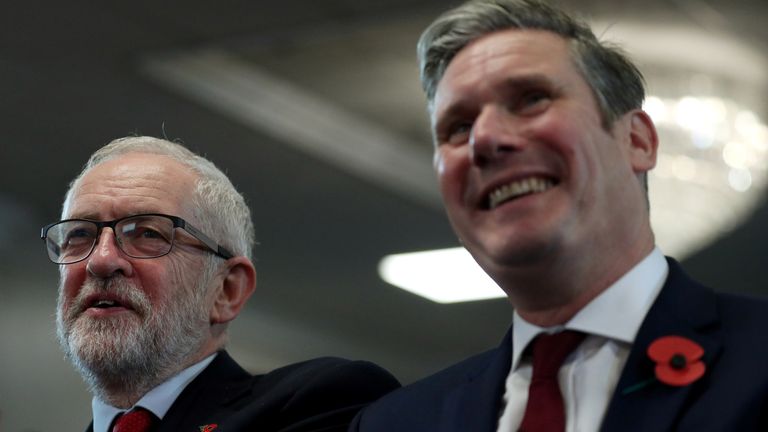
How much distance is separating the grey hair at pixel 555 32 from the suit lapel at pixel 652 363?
1.01 feet

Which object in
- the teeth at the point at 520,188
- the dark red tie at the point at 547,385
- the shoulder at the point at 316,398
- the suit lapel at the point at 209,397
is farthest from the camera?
the suit lapel at the point at 209,397

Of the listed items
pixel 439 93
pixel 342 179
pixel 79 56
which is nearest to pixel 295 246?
pixel 342 179

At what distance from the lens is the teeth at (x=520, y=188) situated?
184 cm

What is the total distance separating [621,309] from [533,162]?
26 centimetres

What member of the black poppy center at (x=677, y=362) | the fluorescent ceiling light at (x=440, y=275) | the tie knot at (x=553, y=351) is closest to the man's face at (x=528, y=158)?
the tie knot at (x=553, y=351)

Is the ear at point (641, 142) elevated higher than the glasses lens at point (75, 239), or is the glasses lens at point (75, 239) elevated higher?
the ear at point (641, 142)

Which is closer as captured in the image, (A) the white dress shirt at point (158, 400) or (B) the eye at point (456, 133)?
(B) the eye at point (456, 133)

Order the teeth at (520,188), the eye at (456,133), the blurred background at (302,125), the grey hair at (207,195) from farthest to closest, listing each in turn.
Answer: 1. the blurred background at (302,125)
2. the grey hair at (207,195)
3. the eye at (456,133)
4. the teeth at (520,188)

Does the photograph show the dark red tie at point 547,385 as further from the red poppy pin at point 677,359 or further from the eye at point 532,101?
the eye at point 532,101

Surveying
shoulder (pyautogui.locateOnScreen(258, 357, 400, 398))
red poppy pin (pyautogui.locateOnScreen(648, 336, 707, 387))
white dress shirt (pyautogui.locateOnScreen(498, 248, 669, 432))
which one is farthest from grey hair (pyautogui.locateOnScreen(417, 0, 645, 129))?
shoulder (pyautogui.locateOnScreen(258, 357, 400, 398))

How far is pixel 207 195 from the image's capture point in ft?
9.37

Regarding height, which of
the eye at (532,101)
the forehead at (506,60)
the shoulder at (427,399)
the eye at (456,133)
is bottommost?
the shoulder at (427,399)

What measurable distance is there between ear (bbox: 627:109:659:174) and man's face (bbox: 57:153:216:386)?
1.15 meters

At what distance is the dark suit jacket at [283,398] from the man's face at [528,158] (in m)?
0.67
